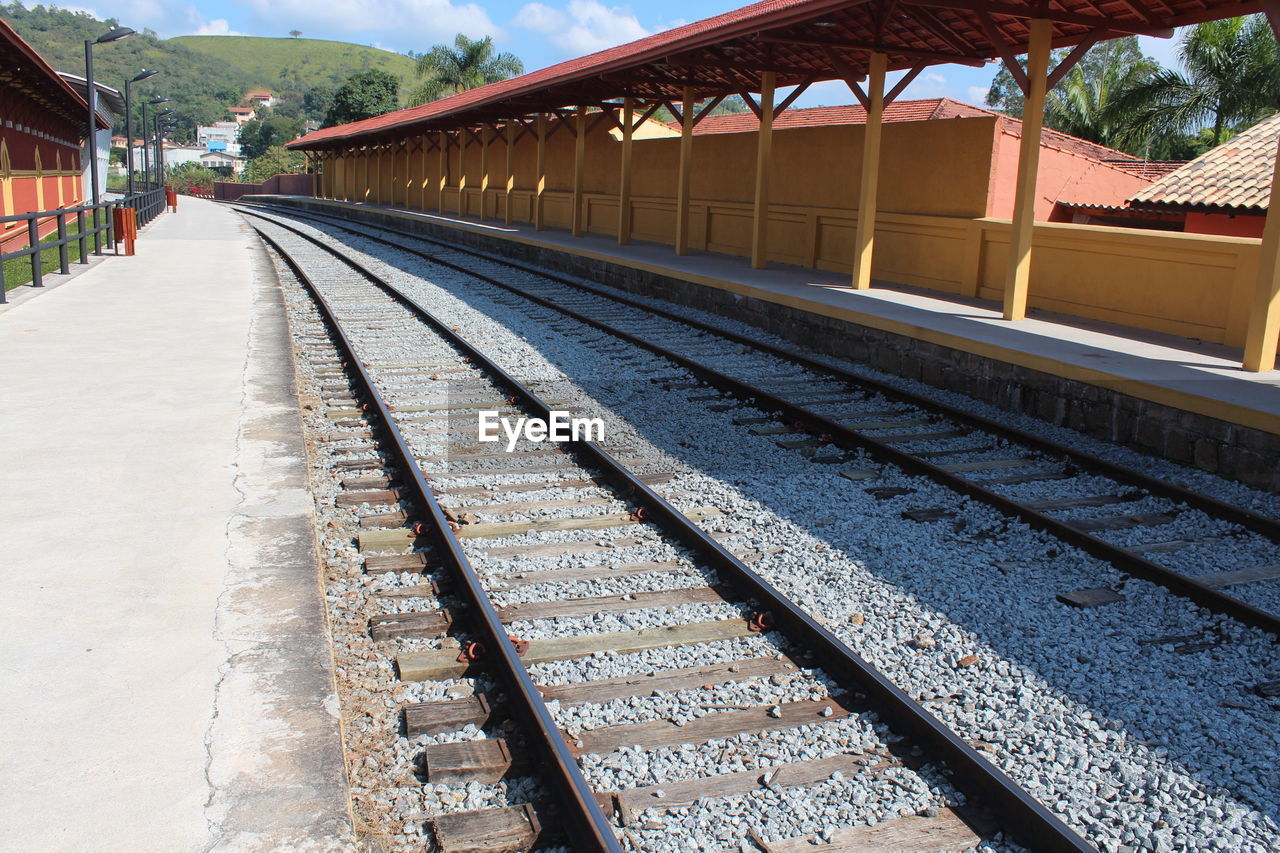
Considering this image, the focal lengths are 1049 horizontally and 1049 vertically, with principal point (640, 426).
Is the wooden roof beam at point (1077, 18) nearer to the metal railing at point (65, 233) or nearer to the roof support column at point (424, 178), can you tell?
the metal railing at point (65, 233)

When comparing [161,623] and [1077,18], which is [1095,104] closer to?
[1077,18]

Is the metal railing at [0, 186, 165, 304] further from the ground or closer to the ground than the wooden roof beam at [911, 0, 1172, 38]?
closer to the ground

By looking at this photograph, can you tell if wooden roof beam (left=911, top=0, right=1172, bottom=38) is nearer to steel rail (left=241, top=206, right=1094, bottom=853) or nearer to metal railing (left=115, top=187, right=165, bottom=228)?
steel rail (left=241, top=206, right=1094, bottom=853)

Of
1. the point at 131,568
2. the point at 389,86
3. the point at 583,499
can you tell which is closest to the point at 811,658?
the point at 583,499

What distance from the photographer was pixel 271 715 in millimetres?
3580

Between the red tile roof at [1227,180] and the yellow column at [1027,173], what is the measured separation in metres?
7.00

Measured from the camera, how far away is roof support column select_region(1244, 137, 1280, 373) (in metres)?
8.42

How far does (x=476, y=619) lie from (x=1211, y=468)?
5.79 m

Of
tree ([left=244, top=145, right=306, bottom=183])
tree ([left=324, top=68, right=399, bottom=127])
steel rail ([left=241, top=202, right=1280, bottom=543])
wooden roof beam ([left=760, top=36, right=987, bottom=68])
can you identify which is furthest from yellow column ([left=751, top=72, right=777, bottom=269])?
tree ([left=244, top=145, right=306, bottom=183])

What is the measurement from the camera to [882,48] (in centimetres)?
1332

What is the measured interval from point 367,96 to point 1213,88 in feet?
219

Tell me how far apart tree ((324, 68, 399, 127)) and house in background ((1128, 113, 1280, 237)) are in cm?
7244

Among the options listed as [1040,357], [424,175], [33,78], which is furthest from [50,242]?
[424,175]

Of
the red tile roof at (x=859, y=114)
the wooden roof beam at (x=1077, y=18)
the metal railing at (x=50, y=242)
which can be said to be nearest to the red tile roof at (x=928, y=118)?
the red tile roof at (x=859, y=114)
